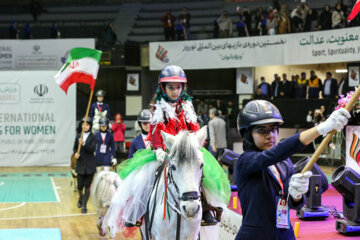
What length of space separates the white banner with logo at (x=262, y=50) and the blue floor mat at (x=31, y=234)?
1319 centimetres

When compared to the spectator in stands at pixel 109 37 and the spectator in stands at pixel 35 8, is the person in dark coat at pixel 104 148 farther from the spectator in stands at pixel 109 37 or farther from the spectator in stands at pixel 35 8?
the spectator in stands at pixel 35 8

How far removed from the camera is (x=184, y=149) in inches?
198

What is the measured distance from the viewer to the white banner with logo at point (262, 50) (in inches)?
800

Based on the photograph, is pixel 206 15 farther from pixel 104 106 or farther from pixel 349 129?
pixel 349 129

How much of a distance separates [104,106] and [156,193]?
13615mm

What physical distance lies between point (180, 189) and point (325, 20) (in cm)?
1751

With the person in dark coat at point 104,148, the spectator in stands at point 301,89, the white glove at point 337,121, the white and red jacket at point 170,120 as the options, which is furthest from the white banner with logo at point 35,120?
the white glove at point 337,121

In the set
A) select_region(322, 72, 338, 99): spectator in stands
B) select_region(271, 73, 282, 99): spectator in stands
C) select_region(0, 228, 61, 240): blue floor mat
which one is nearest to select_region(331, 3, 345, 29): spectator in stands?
select_region(322, 72, 338, 99): spectator in stands

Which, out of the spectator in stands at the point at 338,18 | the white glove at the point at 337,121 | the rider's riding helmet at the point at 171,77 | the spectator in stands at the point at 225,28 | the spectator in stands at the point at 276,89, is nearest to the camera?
the white glove at the point at 337,121

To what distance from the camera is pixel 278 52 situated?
2250cm

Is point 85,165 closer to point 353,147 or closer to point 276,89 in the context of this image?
point 353,147

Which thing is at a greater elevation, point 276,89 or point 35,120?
point 276,89

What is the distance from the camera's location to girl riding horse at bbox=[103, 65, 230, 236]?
600cm

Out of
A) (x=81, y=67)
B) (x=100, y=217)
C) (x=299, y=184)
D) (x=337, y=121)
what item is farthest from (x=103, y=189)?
(x=337, y=121)
